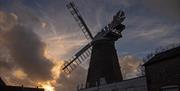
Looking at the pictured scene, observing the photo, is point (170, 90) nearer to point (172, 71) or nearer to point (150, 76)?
A: point (172, 71)

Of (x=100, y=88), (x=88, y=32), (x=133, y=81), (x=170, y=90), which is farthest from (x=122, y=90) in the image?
(x=88, y=32)

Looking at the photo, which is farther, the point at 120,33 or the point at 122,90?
the point at 120,33

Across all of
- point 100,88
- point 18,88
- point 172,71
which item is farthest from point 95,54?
point 18,88

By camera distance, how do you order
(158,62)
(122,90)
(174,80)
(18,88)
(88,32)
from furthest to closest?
1. (18,88)
2. (88,32)
3. (122,90)
4. (158,62)
5. (174,80)

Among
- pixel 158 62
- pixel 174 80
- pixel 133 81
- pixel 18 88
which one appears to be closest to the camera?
pixel 174 80

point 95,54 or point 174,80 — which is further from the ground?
point 95,54

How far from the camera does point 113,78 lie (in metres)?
37.9

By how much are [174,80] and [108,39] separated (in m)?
20.0

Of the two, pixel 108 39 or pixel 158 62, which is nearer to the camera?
pixel 158 62

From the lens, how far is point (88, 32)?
44.0 meters

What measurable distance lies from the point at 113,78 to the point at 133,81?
9517mm

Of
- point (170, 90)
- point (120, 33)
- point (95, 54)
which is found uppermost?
point (120, 33)

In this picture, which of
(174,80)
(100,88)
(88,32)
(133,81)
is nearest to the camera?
(174,80)

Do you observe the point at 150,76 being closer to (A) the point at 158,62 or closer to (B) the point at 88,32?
(A) the point at 158,62
